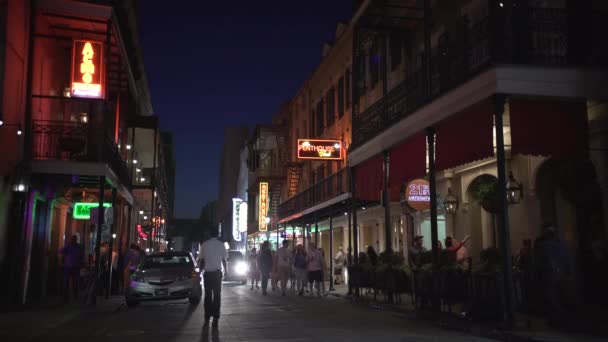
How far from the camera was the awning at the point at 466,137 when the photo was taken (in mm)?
11477

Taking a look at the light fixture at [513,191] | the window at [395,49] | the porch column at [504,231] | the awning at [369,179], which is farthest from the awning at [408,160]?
the window at [395,49]

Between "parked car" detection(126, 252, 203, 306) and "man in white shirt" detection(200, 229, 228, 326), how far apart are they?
3711 mm

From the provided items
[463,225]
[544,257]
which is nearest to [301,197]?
[463,225]

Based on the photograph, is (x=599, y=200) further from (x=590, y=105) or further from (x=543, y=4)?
(x=543, y=4)

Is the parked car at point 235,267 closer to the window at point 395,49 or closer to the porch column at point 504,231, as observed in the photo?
the window at point 395,49

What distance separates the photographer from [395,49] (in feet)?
69.0

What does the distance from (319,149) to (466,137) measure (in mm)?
14516

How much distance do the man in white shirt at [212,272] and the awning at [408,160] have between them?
5.40 metres

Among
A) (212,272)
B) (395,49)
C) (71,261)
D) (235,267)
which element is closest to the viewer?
(212,272)

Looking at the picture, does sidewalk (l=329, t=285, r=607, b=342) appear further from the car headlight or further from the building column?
the car headlight

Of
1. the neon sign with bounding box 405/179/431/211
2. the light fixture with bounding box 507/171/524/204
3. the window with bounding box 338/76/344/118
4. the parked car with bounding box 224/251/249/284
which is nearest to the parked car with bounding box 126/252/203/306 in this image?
the neon sign with bounding box 405/179/431/211

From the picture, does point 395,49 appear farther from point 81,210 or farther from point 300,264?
point 81,210

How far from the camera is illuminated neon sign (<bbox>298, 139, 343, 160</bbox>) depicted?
26.2 metres

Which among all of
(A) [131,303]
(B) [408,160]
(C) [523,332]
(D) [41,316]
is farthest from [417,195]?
(D) [41,316]
